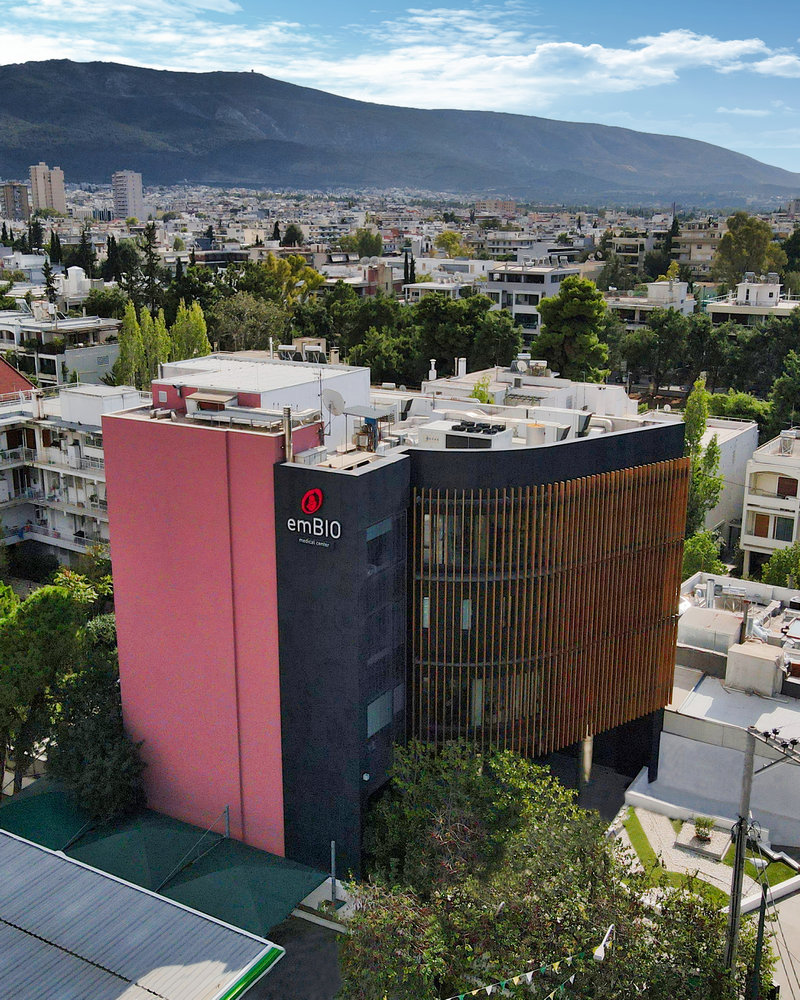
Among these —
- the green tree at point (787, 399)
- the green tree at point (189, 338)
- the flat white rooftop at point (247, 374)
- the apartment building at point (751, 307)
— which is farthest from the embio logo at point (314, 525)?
the apartment building at point (751, 307)

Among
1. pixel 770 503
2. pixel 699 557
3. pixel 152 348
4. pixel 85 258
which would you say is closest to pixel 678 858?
pixel 699 557

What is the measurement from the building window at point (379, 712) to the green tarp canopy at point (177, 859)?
280cm

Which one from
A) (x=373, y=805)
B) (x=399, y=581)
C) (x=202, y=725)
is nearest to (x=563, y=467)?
(x=399, y=581)

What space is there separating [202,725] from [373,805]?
12.6ft

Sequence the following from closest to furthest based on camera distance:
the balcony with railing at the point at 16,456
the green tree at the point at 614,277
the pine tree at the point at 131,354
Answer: the balcony with railing at the point at 16,456 < the pine tree at the point at 131,354 < the green tree at the point at 614,277

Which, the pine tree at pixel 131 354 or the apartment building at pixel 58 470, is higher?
the pine tree at pixel 131 354

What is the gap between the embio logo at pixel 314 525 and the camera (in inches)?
701

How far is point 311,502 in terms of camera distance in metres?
17.9

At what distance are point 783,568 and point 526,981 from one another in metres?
22.4

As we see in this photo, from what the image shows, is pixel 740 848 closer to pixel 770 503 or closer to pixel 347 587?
pixel 347 587

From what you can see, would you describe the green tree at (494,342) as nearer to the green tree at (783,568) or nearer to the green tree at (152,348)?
the green tree at (152,348)

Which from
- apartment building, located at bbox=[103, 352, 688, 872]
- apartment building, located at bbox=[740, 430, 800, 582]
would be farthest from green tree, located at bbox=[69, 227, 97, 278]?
apartment building, located at bbox=[103, 352, 688, 872]

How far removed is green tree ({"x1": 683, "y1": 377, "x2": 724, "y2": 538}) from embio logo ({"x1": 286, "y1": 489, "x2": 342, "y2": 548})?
70.0 feet

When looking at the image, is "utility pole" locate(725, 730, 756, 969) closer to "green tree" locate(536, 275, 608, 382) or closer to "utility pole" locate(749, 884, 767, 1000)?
"utility pole" locate(749, 884, 767, 1000)
